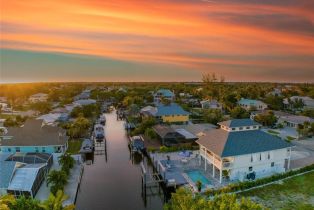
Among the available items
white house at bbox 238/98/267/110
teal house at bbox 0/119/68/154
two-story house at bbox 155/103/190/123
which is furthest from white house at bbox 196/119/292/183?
white house at bbox 238/98/267/110

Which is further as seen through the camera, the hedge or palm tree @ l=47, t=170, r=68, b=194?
palm tree @ l=47, t=170, r=68, b=194

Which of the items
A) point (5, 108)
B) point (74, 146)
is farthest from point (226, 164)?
point (5, 108)

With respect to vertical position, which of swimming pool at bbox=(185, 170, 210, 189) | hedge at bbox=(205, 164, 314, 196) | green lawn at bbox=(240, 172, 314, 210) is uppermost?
hedge at bbox=(205, 164, 314, 196)

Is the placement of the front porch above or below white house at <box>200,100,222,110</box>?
below

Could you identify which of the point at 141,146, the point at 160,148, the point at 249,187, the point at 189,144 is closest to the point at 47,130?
the point at 141,146

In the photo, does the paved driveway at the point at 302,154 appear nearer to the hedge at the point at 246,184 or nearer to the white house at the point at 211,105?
the hedge at the point at 246,184

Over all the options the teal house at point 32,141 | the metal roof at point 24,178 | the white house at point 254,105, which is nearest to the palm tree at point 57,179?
the metal roof at point 24,178

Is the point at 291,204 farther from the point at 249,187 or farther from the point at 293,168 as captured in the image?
the point at 293,168

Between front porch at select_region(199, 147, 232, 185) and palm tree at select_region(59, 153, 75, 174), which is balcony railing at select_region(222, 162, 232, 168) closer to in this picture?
front porch at select_region(199, 147, 232, 185)

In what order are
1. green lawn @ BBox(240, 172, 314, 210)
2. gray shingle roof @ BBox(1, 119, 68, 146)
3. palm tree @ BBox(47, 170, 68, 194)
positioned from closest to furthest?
1. green lawn @ BBox(240, 172, 314, 210)
2. palm tree @ BBox(47, 170, 68, 194)
3. gray shingle roof @ BBox(1, 119, 68, 146)

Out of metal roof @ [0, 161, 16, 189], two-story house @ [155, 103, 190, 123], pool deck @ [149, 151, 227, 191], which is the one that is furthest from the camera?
two-story house @ [155, 103, 190, 123]
